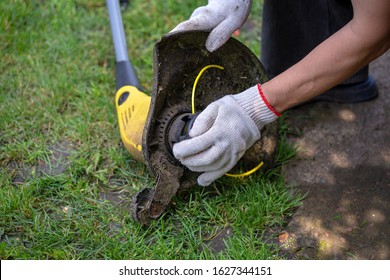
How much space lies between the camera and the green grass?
1913 mm

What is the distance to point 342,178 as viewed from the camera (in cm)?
214

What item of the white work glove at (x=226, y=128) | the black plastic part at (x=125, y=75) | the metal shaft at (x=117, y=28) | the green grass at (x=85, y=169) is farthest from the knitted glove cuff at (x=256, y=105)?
the metal shaft at (x=117, y=28)

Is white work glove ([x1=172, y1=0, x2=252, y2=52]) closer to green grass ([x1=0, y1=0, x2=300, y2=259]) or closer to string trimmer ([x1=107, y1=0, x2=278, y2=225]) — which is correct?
string trimmer ([x1=107, y1=0, x2=278, y2=225])

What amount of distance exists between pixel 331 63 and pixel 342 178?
631 mm

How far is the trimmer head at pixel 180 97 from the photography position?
1.91 m

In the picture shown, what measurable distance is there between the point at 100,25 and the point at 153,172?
50.4 inches

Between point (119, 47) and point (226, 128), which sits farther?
point (119, 47)

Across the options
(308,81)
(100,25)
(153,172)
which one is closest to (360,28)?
(308,81)

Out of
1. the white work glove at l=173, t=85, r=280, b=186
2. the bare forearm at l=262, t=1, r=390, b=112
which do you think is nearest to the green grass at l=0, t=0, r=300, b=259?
the white work glove at l=173, t=85, r=280, b=186


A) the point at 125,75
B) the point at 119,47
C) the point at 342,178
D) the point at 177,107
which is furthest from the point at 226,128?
the point at 119,47

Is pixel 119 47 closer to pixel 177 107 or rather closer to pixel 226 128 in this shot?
pixel 177 107

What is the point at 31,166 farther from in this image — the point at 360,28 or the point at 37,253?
the point at 360,28

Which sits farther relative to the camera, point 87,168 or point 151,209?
point 87,168

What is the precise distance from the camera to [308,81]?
5.64 ft
